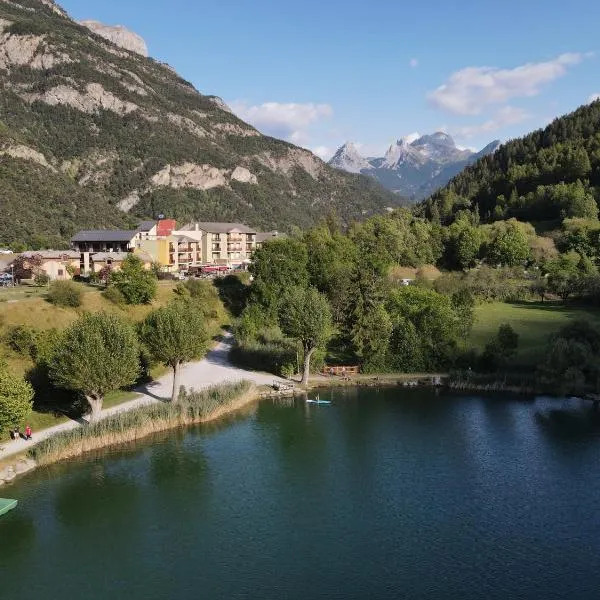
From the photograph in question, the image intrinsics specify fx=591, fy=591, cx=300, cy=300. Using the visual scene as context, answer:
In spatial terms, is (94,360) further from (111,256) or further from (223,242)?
(223,242)

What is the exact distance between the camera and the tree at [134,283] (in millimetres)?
68000

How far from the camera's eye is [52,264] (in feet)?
267

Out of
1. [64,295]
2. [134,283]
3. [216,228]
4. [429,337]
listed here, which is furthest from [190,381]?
[216,228]

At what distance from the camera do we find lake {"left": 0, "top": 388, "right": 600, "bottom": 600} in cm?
2495

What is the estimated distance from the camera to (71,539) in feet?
94.0

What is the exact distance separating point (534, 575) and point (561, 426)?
68.7 feet

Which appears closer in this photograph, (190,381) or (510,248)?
(190,381)

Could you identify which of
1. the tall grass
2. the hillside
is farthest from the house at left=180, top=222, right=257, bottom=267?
the tall grass

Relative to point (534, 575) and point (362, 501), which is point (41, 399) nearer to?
point (362, 501)

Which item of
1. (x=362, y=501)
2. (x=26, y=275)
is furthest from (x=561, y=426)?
(x=26, y=275)

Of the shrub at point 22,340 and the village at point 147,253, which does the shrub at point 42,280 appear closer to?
the village at point 147,253

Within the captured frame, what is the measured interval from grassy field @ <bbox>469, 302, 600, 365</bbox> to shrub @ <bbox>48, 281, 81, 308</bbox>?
41836mm

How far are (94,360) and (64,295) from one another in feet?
75.9

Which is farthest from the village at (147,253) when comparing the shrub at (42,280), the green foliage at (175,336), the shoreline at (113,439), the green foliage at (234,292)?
the shoreline at (113,439)
